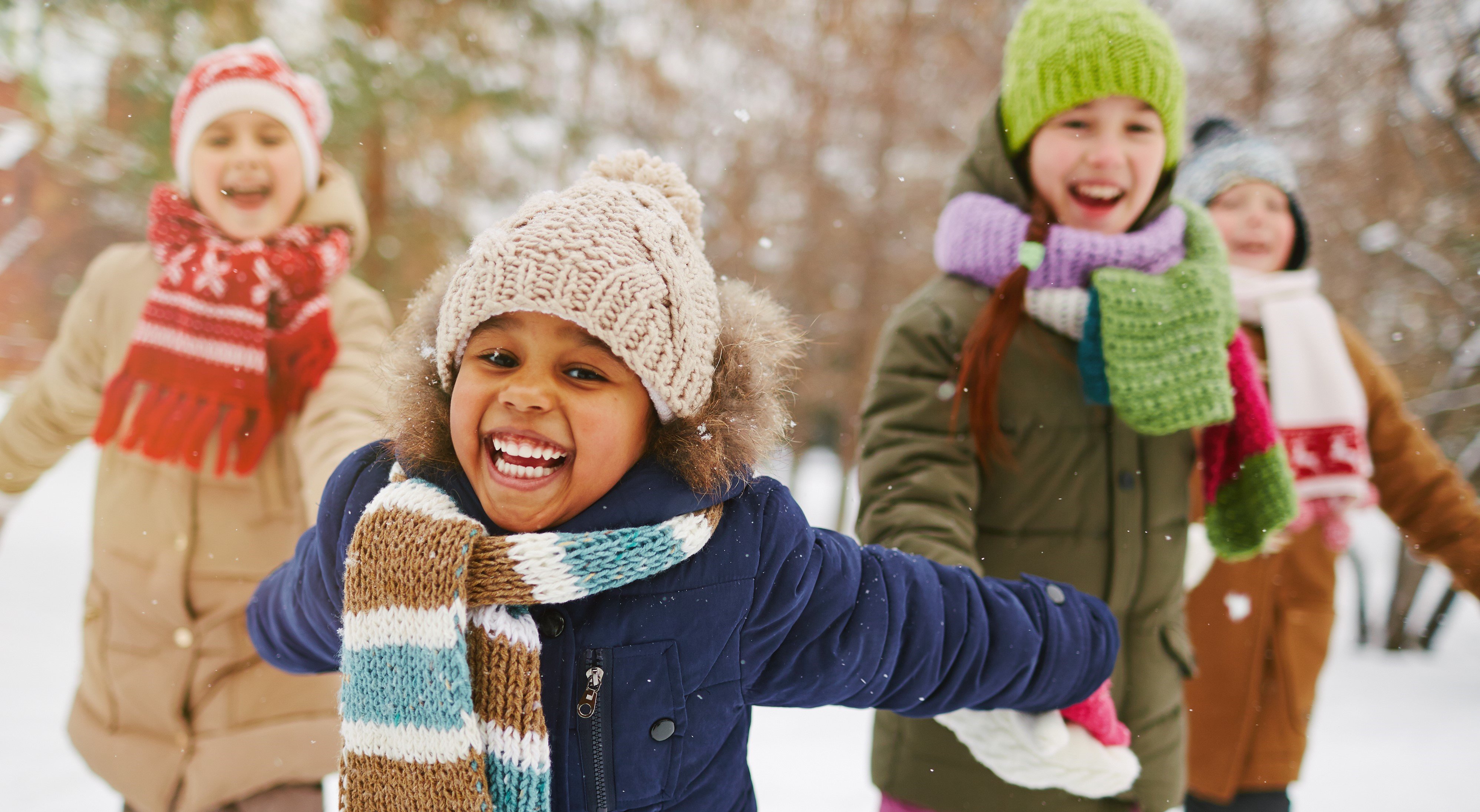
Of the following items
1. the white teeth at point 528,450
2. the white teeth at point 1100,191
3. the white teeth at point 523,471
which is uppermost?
the white teeth at point 1100,191

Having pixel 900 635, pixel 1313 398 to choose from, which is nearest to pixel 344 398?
pixel 900 635

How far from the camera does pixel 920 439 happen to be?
1.93 m

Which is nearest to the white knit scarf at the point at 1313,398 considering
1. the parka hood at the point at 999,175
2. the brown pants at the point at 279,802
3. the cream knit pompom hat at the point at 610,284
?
the parka hood at the point at 999,175

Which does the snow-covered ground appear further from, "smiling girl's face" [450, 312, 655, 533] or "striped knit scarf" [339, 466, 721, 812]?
"smiling girl's face" [450, 312, 655, 533]

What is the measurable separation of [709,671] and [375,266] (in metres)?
6.73

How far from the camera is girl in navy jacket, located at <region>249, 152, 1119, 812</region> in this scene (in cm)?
127

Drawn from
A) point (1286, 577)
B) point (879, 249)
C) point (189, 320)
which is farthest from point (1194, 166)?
point (879, 249)

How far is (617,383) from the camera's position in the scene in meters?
1.36

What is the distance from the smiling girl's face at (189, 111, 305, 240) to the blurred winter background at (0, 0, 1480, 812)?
93.5 inches

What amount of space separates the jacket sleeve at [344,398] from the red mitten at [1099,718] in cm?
145

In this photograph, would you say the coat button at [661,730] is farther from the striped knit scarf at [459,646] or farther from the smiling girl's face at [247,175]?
the smiling girl's face at [247,175]

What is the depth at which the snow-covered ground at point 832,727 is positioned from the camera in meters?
3.68

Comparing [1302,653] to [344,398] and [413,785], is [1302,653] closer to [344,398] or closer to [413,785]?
[413,785]

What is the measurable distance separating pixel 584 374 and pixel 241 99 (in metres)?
1.80
